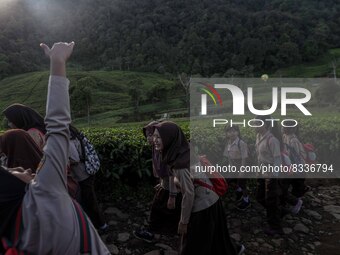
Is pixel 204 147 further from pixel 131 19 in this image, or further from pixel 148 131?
pixel 131 19

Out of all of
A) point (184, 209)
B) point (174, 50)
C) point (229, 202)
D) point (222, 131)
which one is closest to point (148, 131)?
point (184, 209)

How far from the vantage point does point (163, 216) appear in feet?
10.8

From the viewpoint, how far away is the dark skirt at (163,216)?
323 cm

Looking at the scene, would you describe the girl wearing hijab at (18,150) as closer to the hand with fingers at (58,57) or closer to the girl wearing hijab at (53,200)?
the girl wearing hijab at (53,200)

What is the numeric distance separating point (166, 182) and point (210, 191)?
574mm

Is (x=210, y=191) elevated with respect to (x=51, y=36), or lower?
lower

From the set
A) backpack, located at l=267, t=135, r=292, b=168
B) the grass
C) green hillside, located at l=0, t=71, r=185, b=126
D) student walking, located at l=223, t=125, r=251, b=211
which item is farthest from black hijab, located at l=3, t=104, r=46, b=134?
the grass

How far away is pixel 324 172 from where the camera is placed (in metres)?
5.75

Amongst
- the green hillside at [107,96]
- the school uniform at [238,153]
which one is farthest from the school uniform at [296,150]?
the green hillside at [107,96]

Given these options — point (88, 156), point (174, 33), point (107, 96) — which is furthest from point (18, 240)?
point (174, 33)

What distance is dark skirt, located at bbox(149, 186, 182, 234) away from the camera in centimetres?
323

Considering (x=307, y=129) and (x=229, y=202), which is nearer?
(x=229, y=202)

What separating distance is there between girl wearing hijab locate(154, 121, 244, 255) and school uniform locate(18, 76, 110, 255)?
128cm

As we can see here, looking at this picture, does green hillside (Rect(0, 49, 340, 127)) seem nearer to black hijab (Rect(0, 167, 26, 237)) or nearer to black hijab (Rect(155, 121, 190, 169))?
black hijab (Rect(155, 121, 190, 169))
